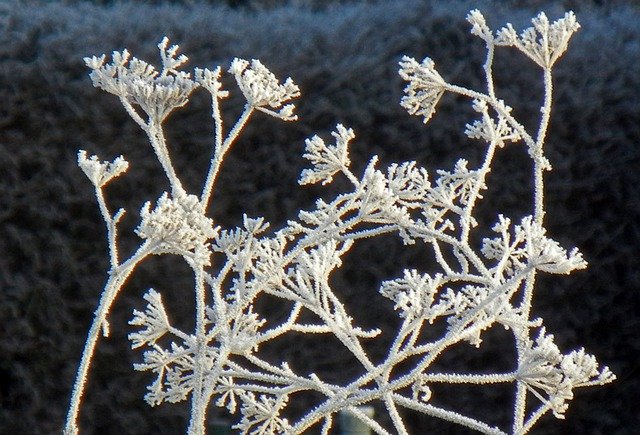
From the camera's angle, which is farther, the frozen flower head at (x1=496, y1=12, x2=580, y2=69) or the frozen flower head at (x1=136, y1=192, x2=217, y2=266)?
the frozen flower head at (x1=496, y1=12, x2=580, y2=69)

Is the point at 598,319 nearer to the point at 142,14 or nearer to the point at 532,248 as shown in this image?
the point at 142,14

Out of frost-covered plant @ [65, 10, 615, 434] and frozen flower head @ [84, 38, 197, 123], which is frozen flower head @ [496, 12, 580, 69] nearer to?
frost-covered plant @ [65, 10, 615, 434]

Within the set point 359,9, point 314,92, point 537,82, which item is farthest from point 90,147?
point 537,82

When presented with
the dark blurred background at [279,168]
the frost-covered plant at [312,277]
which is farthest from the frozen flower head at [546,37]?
the dark blurred background at [279,168]

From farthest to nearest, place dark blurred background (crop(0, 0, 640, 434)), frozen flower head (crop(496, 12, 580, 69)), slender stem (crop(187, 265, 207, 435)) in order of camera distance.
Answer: dark blurred background (crop(0, 0, 640, 434)) → frozen flower head (crop(496, 12, 580, 69)) → slender stem (crop(187, 265, 207, 435))

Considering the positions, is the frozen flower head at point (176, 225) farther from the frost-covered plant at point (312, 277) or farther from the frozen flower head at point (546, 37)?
the frozen flower head at point (546, 37)

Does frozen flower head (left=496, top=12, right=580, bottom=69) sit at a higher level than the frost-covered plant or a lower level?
higher

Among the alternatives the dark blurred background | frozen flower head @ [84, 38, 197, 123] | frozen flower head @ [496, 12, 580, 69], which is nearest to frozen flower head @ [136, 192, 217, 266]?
frozen flower head @ [84, 38, 197, 123]
